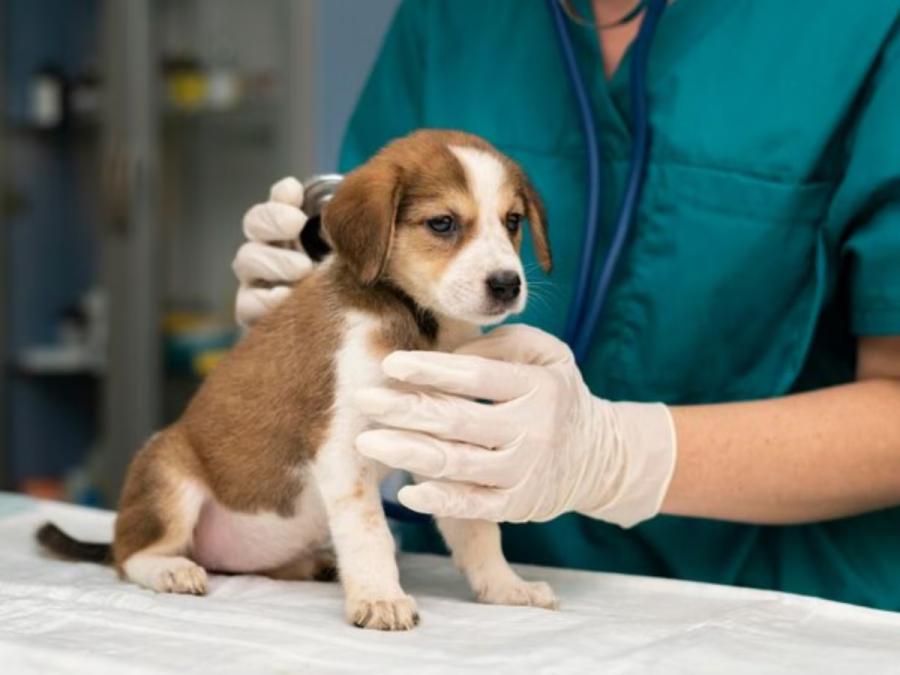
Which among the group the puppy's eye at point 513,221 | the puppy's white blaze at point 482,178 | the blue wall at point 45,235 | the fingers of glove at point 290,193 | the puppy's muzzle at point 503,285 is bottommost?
the blue wall at point 45,235

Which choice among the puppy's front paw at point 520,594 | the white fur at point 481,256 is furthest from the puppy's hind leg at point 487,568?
the white fur at point 481,256

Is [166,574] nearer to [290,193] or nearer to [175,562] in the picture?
[175,562]

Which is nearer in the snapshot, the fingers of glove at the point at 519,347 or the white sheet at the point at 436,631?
the white sheet at the point at 436,631

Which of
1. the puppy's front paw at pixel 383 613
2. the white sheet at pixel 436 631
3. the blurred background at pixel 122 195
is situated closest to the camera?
the white sheet at pixel 436 631

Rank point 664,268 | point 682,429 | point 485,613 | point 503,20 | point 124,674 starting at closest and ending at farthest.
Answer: point 124,674, point 485,613, point 682,429, point 664,268, point 503,20

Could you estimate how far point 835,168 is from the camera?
4.11 feet

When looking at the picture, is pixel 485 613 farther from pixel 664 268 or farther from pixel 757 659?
pixel 664 268

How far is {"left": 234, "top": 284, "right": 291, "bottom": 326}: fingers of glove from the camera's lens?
1.30 meters

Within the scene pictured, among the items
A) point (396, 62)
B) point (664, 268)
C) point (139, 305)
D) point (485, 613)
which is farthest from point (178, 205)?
point (485, 613)

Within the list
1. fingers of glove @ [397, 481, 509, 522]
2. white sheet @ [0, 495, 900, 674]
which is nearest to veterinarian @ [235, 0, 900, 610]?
fingers of glove @ [397, 481, 509, 522]

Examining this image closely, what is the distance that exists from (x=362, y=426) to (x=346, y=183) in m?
0.23

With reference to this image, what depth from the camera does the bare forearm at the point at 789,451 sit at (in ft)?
3.84

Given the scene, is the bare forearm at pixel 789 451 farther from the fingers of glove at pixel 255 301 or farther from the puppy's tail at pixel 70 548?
the puppy's tail at pixel 70 548

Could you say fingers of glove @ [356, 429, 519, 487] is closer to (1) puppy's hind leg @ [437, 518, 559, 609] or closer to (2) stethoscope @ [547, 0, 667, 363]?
(1) puppy's hind leg @ [437, 518, 559, 609]
